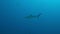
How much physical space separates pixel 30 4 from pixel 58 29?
1.81 ft

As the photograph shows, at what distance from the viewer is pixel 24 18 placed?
3.42 feet

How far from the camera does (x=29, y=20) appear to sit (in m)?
1.05

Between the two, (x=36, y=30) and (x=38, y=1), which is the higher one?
(x=38, y=1)

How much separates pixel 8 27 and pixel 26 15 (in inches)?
12.5

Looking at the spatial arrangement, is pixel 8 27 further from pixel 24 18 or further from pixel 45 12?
pixel 45 12

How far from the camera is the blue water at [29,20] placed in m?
1.03

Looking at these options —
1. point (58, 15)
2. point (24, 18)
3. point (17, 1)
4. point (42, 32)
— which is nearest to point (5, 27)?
point (24, 18)

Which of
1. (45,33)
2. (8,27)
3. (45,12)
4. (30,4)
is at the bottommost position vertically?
(45,33)

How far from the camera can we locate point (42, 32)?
108 centimetres

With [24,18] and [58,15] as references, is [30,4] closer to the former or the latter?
[24,18]

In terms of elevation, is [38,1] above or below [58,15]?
above

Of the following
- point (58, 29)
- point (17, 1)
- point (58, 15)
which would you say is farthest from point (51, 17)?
point (17, 1)

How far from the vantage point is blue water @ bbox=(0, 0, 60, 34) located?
1.03 m

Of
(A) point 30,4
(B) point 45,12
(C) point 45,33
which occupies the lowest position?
(C) point 45,33
